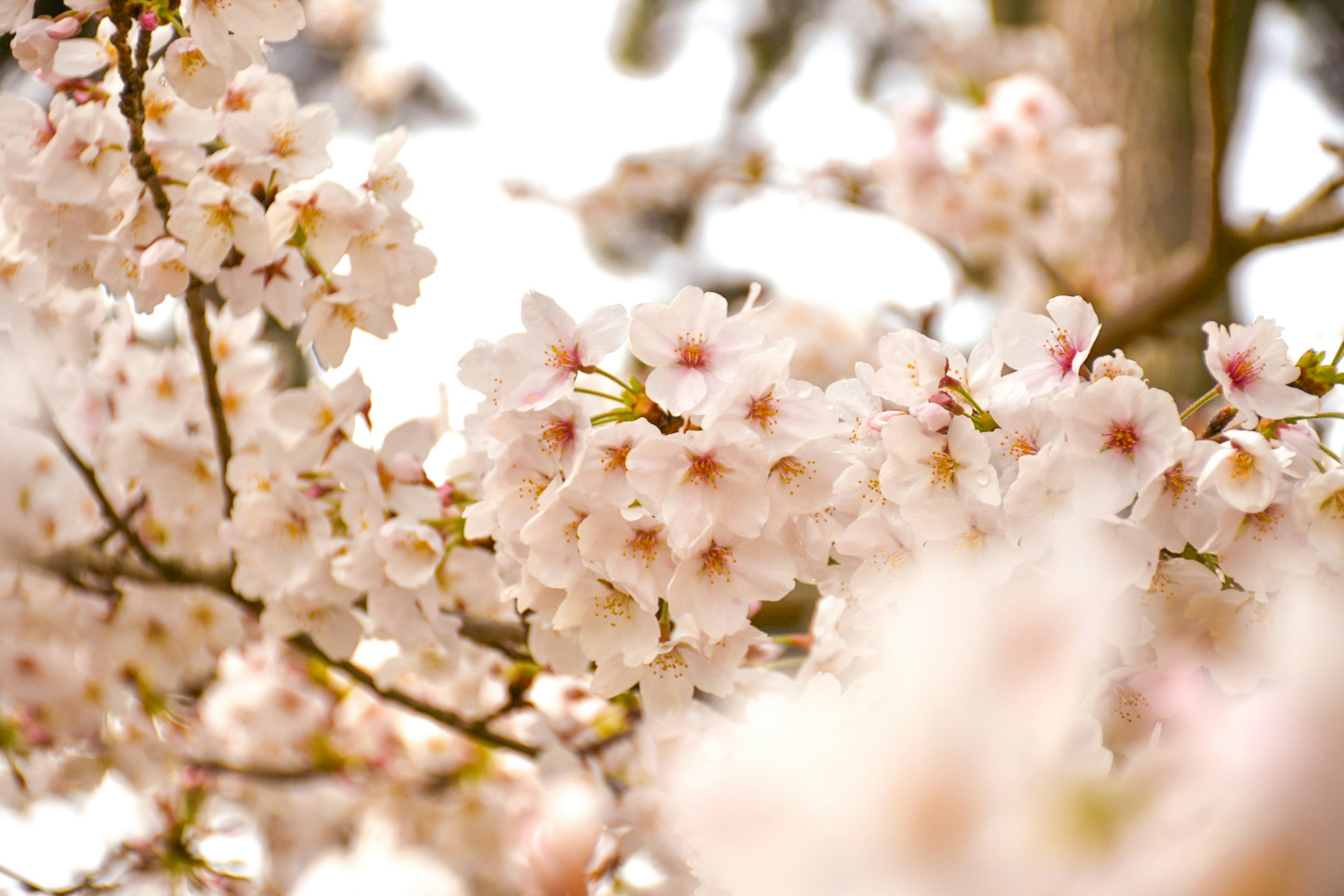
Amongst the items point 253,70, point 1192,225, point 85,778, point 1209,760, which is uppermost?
point 1192,225

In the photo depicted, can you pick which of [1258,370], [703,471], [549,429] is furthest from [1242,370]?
[549,429]

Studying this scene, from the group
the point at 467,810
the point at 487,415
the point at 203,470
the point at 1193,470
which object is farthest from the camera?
the point at 467,810

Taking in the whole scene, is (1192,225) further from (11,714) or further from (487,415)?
(11,714)

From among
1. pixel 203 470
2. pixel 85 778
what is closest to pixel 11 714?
pixel 85 778

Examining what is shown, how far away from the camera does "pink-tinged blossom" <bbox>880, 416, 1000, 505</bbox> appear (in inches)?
23.6

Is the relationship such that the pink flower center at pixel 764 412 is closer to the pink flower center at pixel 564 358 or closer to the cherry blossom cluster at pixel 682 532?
the cherry blossom cluster at pixel 682 532

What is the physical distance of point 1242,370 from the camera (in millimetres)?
601

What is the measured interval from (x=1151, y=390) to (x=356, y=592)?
2.12ft

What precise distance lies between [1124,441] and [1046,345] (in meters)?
0.09

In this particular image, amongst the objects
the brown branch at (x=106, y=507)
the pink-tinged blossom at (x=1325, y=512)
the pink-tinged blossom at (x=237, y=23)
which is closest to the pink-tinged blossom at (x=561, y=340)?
the pink-tinged blossom at (x=237, y=23)

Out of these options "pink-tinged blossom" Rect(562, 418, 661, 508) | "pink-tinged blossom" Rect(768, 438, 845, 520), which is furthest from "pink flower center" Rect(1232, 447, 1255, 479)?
"pink-tinged blossom" Rect(562, 418, 661, 508)

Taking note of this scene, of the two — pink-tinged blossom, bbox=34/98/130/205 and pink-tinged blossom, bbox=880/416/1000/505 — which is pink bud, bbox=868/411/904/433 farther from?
pink-tinged blossom, bbox=34/98/130/205

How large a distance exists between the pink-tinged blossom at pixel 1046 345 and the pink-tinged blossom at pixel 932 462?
4 centimetres

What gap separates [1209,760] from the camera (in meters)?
0.20
